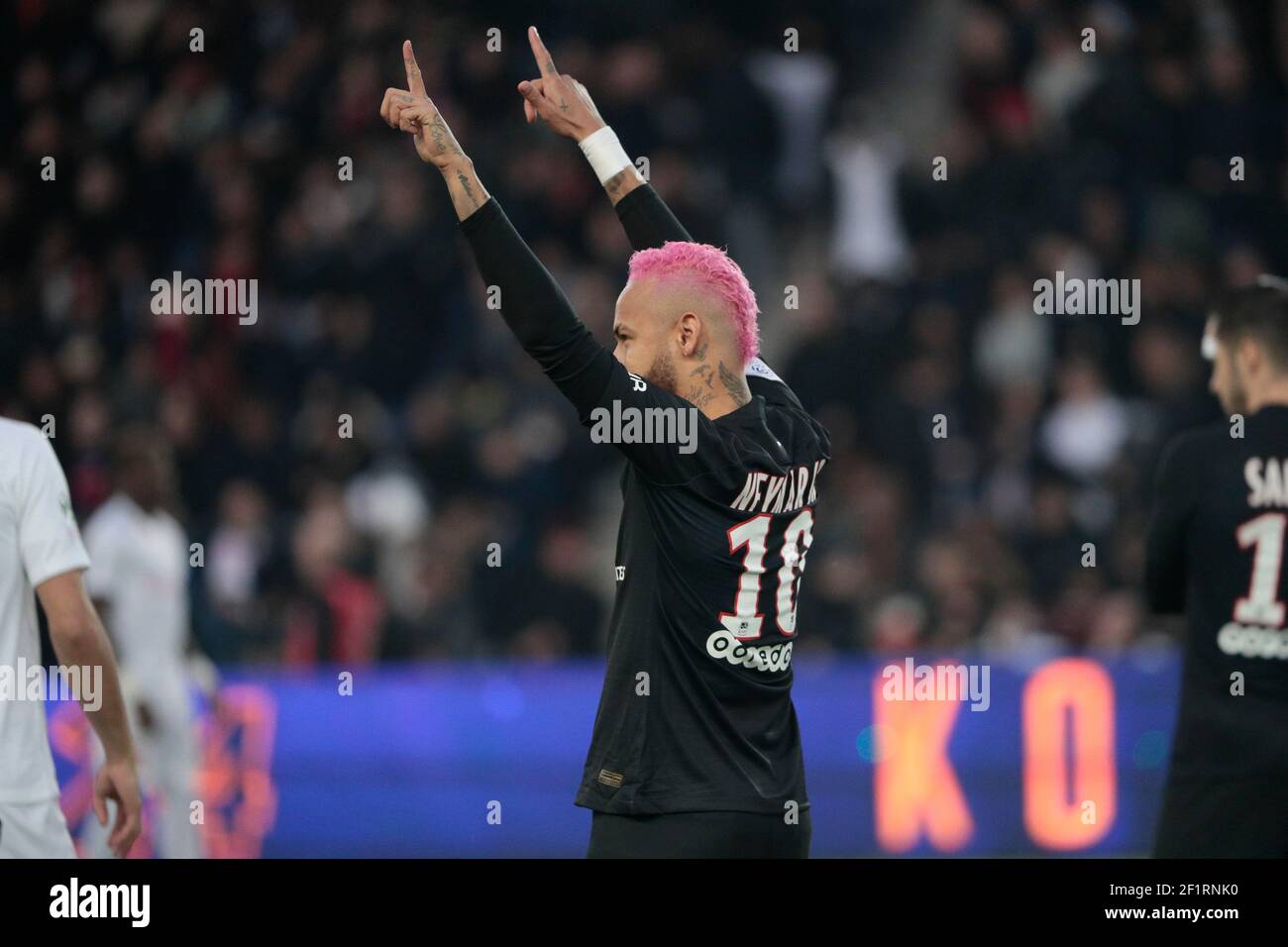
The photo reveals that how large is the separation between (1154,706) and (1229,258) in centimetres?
350

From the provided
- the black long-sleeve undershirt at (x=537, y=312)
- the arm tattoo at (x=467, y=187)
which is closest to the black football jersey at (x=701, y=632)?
the black long-sleeve undershirt at (x=537, y=312)

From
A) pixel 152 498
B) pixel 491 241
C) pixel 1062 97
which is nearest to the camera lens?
pixel 491 241

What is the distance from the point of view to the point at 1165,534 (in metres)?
4.74

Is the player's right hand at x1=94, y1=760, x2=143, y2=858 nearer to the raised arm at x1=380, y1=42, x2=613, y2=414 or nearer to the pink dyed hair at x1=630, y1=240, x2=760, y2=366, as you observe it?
the raised arm at x1=380, y1=42, x2=613, y2=414

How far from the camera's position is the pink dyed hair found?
4.17 meters

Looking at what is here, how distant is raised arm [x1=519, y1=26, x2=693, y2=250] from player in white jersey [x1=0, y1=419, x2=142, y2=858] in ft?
4.88

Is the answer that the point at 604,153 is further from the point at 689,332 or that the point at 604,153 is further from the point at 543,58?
the point at 689,332

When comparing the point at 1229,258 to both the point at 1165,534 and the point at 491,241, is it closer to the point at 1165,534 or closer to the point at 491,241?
the point at 1165,534
